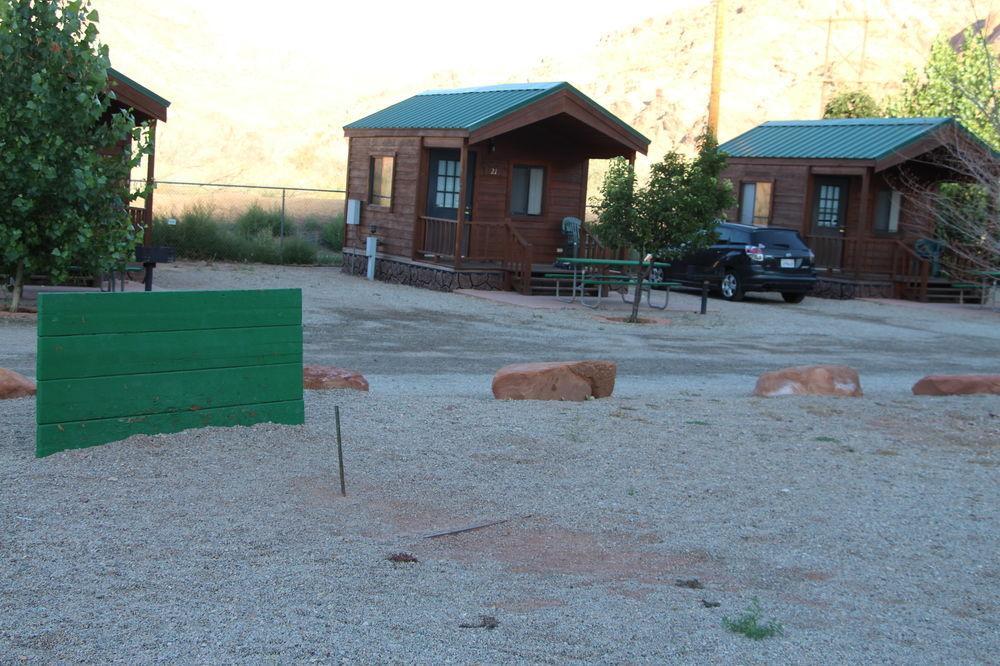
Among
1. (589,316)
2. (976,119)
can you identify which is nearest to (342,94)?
(976,119)

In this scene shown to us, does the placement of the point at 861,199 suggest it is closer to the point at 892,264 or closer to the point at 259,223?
the point at 892,264

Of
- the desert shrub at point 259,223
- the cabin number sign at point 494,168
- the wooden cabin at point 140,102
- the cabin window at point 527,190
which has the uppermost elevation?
the wooden cabin at point 140,102

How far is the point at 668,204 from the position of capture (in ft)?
60.2

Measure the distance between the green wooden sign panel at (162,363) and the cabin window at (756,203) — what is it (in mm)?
22122

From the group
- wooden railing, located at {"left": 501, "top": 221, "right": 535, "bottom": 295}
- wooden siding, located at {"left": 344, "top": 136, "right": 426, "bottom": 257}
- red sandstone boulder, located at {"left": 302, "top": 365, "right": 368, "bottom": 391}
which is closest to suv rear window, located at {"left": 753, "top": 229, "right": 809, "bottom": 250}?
wooden railing, located at {"left": 501, "top": 221, "right": 535, "bottom": 295}

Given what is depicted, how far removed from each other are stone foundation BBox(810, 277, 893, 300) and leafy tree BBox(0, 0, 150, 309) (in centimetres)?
1618

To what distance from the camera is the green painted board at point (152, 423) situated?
6.97 metres

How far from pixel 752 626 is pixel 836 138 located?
24.3m

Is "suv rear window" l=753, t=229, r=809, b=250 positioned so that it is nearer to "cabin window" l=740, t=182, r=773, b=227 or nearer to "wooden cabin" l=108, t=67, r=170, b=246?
"cabin window" l=740, t=182, r=773, b=227

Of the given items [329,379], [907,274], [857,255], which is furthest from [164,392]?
[907,274]

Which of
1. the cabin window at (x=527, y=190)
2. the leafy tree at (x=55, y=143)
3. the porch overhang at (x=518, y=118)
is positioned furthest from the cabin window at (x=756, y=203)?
the leafy tree at (x=55, y=143)

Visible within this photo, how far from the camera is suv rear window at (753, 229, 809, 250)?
953 inches

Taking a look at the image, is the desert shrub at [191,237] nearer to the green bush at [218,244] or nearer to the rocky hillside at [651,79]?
the green bush at [218,244]

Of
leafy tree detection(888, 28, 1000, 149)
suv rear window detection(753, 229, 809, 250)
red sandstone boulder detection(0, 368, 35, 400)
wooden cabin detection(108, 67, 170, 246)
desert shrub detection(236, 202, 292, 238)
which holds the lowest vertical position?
red sandstone boulder detection(0, 368, 35, 400)
